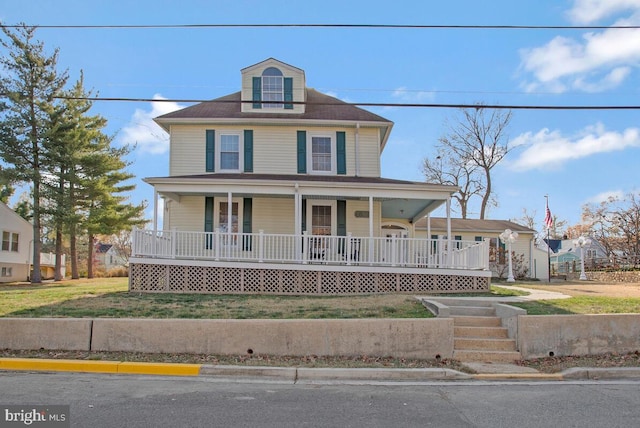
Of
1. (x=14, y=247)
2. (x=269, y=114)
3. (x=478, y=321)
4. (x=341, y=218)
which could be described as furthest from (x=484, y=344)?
(x=14, y=247)

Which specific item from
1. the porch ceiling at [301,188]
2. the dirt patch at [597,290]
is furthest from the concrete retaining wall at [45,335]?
the dirt patch at [597,290]

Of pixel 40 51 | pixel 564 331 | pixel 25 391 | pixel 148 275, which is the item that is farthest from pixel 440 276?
pixel 40 51

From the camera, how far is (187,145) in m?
17.9

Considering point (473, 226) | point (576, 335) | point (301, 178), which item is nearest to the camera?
point (576, 335)

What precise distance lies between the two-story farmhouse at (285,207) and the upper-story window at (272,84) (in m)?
0.04

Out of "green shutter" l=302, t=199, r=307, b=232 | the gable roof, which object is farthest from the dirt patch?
the gable roof

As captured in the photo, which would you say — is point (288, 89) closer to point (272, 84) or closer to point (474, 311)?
point (272, 84)

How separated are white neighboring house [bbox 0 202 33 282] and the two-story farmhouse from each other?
12716 mm

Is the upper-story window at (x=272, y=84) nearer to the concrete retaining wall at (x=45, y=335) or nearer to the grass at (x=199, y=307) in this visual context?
the grass at (x=199, y=307)

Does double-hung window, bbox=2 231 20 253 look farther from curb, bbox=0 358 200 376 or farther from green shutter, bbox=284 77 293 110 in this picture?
curb, bbox=0 358 200 376

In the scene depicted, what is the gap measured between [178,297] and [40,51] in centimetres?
1668

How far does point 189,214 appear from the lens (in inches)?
682

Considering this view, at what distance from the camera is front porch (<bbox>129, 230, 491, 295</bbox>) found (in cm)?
1423

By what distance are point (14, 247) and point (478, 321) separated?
85.1 ft
